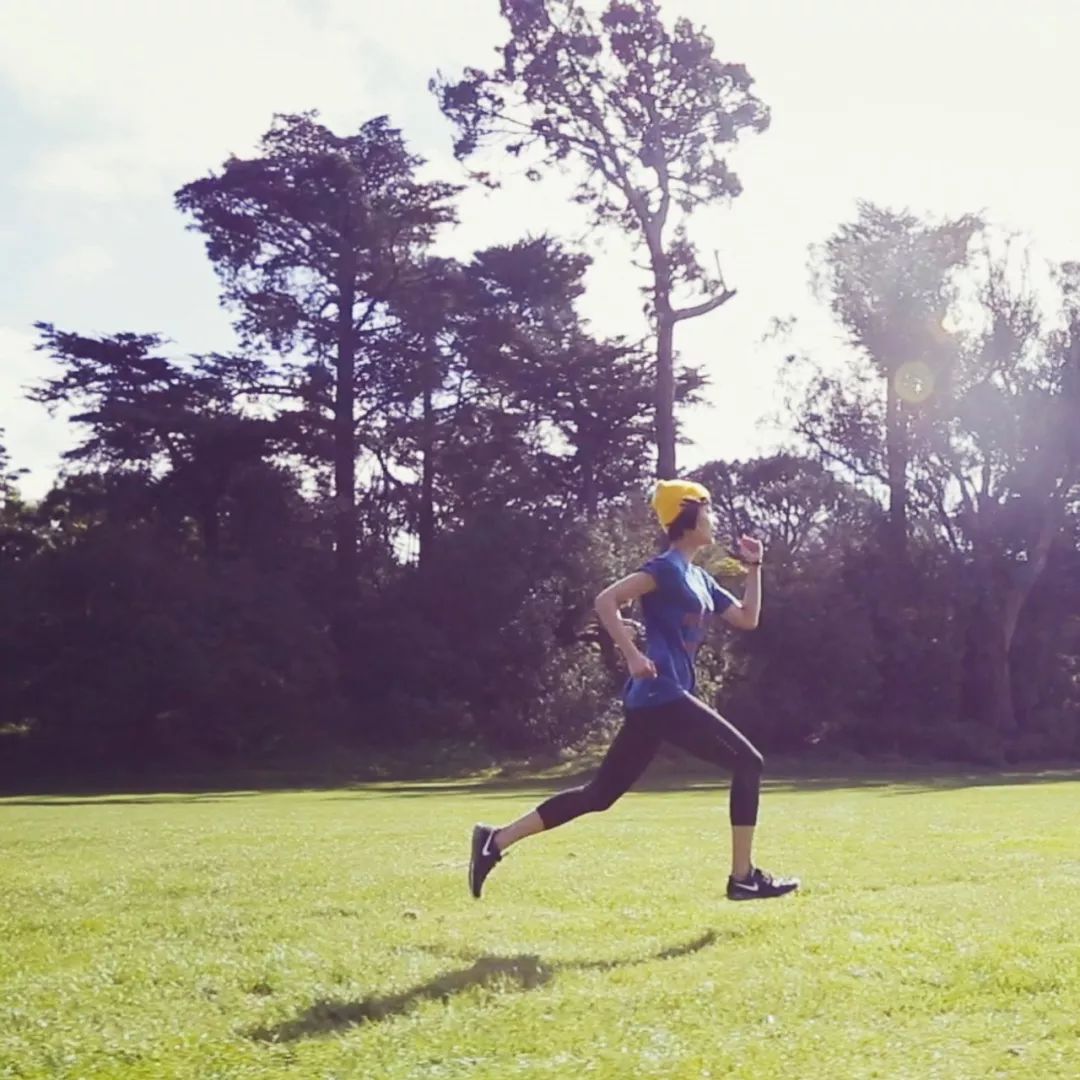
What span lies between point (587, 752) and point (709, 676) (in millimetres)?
4571

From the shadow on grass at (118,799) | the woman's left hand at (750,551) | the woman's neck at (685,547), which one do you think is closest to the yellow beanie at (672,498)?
the woman's neck at (685,547)

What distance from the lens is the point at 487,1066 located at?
4945 mm

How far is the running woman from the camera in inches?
312

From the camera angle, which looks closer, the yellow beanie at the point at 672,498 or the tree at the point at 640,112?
the yellow beanie at the point at 672,498

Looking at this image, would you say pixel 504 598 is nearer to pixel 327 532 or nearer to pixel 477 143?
pixel 327 532

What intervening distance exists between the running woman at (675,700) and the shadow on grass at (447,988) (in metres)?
0.97

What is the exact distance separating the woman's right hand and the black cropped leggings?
1.16 feet

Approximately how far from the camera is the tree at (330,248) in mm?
51375

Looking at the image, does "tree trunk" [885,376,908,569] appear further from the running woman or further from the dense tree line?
the running woman

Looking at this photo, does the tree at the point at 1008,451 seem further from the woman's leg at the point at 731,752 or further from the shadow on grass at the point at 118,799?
the woman's leg at the point at 731,752

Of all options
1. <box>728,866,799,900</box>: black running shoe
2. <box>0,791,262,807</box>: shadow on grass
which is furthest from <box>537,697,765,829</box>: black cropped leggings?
<box>0,791,262,807</box>: shadow on grass

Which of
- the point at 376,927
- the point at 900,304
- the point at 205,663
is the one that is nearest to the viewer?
the point at 376,927

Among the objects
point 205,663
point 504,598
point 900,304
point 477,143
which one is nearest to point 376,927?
point 205,663

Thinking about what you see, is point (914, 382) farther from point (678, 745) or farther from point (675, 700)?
point (675, 700)
